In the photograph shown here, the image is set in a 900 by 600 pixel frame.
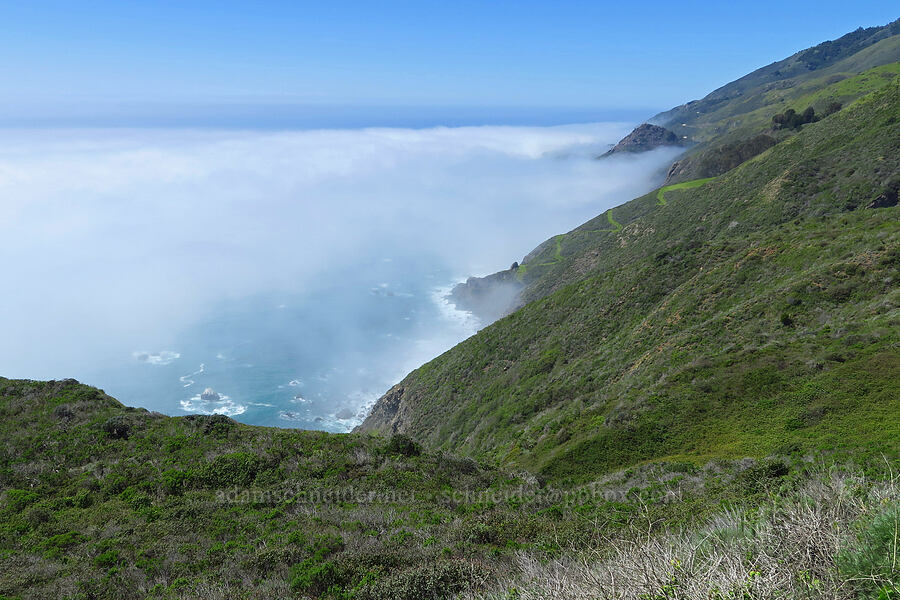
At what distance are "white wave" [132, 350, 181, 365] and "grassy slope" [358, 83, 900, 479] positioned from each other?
394 ft

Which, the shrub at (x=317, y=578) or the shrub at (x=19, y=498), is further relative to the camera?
the shrub at (x=19, y=498)

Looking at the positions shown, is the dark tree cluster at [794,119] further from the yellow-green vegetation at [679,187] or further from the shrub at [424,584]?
the shrub at [424,584]

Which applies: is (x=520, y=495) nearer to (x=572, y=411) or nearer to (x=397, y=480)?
(x=397, y=480)

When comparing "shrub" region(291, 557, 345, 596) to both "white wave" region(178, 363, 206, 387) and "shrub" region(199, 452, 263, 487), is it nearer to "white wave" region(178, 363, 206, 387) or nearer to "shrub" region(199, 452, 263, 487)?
"shrub" region(199, 452, 263, 487)

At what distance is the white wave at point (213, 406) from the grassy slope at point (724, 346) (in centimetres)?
5903

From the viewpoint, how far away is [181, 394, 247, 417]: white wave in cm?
11325

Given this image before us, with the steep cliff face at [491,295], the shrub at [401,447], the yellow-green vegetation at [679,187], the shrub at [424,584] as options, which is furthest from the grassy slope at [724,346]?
the steep cliff face at [491,295]

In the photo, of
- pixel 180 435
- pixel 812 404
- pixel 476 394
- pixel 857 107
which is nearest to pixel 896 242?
pixel 812 404

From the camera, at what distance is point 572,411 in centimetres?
3034

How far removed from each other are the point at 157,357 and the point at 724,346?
18321 cm

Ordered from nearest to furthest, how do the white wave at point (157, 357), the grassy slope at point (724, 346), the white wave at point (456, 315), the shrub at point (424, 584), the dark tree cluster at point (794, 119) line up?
the shrub at point (424, 584) → the grassy slope at point (724, 346) → the dark tree cluster at point (794, 119) → the white wave at point (456, 315) → the white wave at point (157, 357)

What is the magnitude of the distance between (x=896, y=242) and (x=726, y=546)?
3360 cm

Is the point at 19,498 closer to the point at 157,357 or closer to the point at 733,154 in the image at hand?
the point at 733,154

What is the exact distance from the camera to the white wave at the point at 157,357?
155000 millimetres
